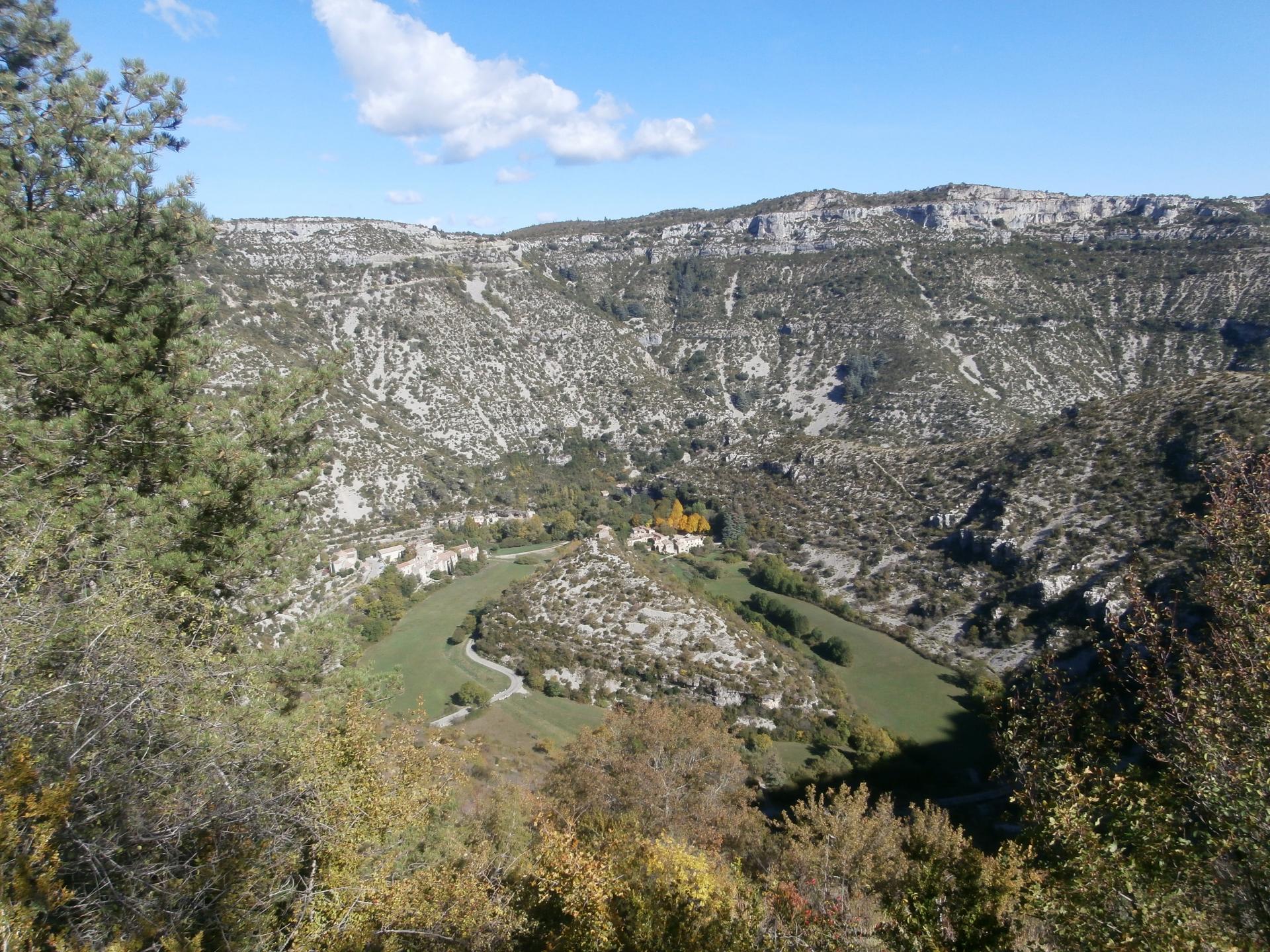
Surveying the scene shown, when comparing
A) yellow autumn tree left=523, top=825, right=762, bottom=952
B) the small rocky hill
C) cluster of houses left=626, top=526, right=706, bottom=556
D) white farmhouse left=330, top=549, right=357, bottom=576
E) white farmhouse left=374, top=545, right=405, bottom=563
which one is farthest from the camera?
cluster of houses left=626, top=526, right=706, bottom=556

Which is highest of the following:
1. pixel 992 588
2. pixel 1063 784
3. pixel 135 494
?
pixel 135 494

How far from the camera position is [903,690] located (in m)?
35.3

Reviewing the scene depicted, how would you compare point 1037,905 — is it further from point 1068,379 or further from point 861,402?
point 1068,379

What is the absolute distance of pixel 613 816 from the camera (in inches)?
651

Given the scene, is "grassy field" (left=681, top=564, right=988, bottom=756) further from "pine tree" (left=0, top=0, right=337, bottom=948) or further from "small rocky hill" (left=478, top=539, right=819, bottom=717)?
"pine tree" (left=0, top=0, right=337, bottom=948)

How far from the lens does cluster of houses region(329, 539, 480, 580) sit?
48.7 meters

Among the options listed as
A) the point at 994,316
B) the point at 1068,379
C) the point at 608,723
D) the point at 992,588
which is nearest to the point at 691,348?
the point at 994,316

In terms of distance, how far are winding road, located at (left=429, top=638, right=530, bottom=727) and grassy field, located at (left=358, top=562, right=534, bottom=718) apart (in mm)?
360

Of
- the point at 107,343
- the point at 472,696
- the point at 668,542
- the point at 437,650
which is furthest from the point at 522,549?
the point at 107,343

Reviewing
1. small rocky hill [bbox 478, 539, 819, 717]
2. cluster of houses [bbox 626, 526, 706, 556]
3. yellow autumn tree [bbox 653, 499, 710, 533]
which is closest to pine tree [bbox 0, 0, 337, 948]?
small rocky hill [bbox 478, 539, 819, 717]

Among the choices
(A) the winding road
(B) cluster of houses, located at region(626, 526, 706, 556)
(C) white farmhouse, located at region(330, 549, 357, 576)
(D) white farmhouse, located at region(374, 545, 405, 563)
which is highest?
(C) white farmhouse, located at region(330, 549, 357, 576)

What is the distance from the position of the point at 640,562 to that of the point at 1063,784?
40.9 metres

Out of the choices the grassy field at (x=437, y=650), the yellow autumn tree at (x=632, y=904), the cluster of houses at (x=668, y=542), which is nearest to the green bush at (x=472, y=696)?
the grassy field at (x=437, y=650)

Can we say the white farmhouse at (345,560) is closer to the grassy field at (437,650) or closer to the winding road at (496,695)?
the grassy field at (437,650)
